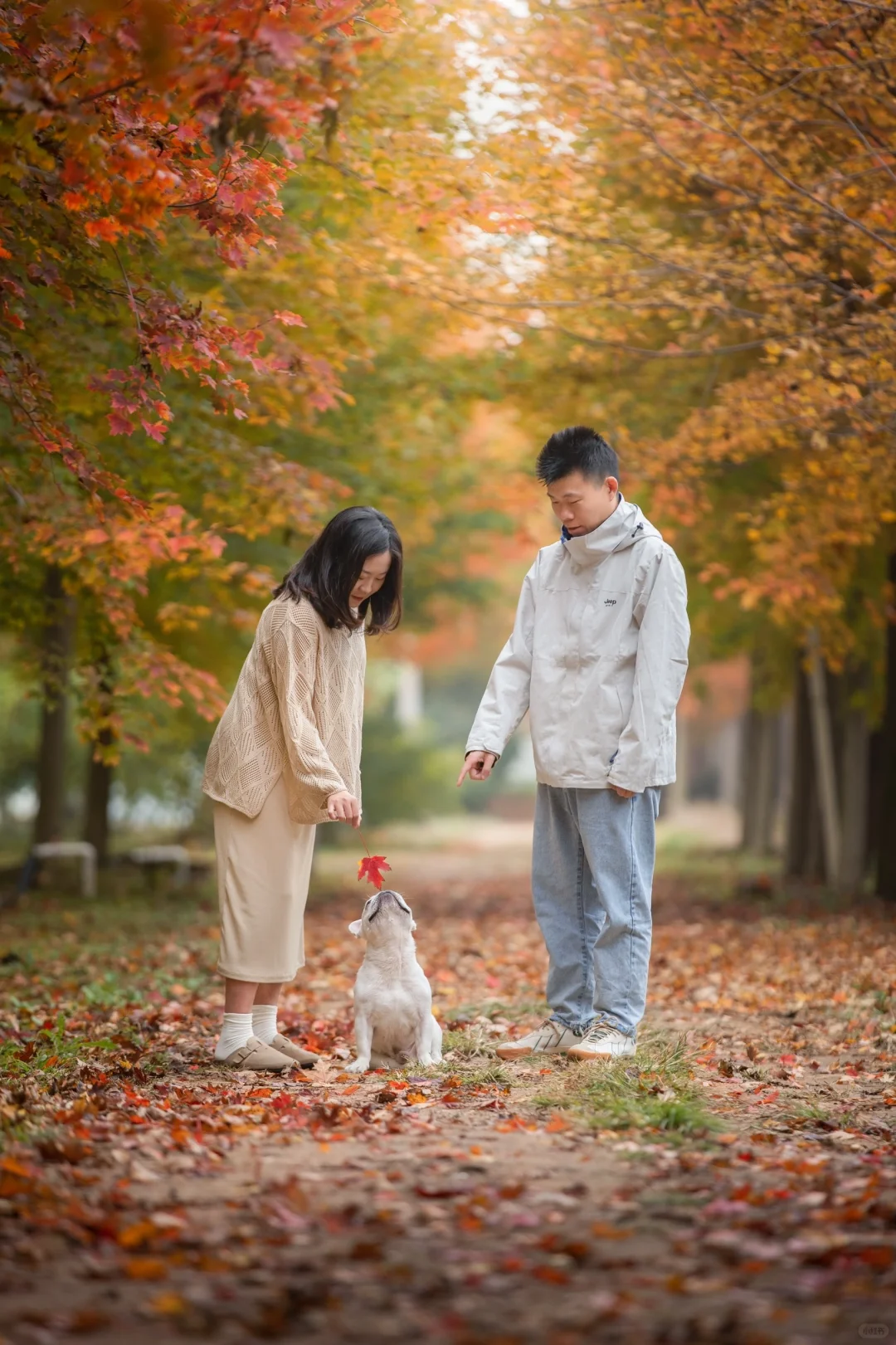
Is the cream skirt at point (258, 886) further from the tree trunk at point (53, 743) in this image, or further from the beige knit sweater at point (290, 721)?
the tree trunk at point (53, 743)

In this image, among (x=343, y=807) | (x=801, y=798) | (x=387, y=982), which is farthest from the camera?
(x=801, y=798)

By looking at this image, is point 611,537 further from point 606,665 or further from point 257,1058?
point 257,1058

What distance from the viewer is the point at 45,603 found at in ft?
35.8

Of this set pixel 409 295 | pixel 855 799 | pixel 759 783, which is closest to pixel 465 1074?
pixel 409 295

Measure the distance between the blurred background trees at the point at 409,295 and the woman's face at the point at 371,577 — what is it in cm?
138

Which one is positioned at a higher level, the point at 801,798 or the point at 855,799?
the point at 855,799

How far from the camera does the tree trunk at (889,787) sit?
1276 cm

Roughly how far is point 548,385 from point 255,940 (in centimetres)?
820

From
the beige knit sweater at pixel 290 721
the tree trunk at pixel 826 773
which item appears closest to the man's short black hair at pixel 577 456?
the beige knit sweater at pixel 290 721

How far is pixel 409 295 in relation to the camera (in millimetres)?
10766

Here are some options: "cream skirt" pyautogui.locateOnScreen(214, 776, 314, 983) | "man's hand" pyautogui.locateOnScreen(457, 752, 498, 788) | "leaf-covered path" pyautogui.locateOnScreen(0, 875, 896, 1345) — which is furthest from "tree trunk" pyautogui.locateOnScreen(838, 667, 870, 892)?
"cream skirt" pyautogui.locateOnScreen(214, 776, 314, 983)

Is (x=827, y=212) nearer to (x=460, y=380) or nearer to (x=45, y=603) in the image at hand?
(x=460, y=380)

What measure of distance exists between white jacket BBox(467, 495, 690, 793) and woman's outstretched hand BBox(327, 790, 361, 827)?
689 mm

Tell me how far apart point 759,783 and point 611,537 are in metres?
16.5
